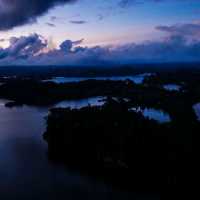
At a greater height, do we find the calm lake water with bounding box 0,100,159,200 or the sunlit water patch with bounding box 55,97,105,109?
the sunlit water patch with bounding box 55,97,105,109

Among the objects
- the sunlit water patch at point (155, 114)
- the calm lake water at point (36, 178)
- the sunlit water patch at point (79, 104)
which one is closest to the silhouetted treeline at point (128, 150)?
the calm lake water at point (36, 178)

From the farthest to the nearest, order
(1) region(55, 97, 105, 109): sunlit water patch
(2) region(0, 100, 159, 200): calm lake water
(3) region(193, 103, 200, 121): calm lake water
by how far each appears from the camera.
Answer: (1) region(55, 97, 105, 109): sunlit water patch
(3) region(193, 103, 200, 121): calm lake water
(2) region(0, 100, 159, 200): calm lake water

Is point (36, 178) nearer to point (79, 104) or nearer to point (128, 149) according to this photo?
point (128, 149)

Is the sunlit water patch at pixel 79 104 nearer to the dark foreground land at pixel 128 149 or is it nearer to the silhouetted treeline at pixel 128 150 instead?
the dark foreground land at pixel 128 149

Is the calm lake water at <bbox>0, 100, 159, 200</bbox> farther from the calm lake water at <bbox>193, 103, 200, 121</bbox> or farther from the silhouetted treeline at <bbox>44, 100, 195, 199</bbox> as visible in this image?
the calm lake water at <bbox>193, 103, 200, 121</bbox>

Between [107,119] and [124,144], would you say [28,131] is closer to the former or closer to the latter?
[107,119]

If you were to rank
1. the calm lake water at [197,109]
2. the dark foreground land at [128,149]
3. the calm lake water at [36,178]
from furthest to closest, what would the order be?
the calm lake water at [197,109] → the dark foreground land at [128,149] → the calm lake water at [36,178]

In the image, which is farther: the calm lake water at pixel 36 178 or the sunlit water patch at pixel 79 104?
the sunlit water patch at pixel 79 104

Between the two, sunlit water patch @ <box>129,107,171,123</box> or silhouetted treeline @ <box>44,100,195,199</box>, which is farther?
sunlit water patch @ <box>129,107,171,123</box>

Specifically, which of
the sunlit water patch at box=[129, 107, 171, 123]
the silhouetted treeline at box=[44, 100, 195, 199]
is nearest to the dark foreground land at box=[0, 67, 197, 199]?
the silhouetted treeline at box=[44, 100, 195, 199]

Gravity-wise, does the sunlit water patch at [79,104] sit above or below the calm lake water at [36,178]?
above
